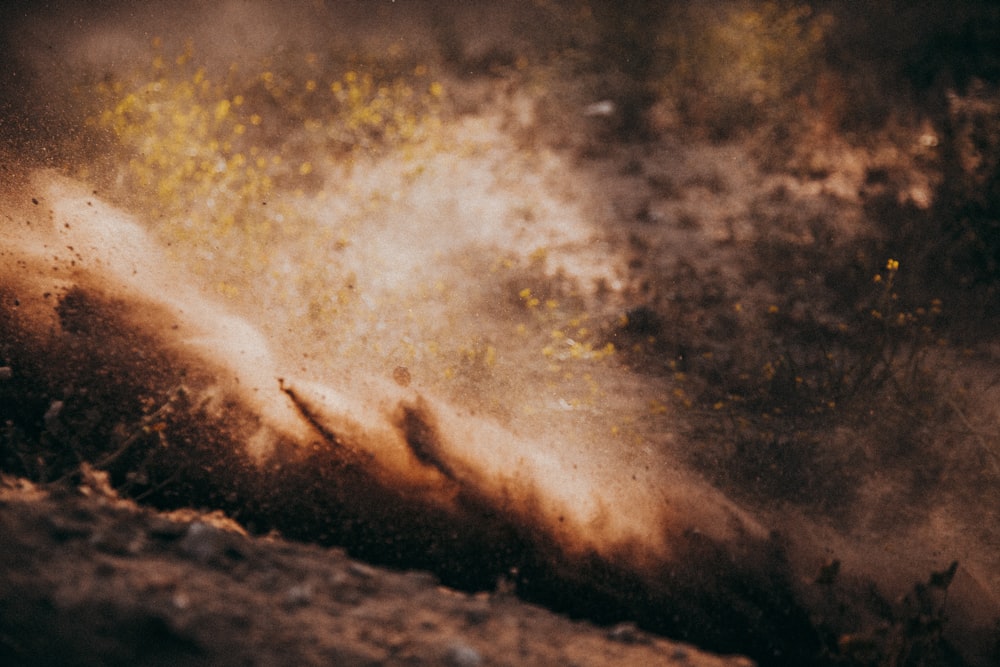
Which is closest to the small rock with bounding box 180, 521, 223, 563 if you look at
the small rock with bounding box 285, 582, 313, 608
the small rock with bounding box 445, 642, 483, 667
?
the small rock with bounding box 285, 582, 313, 608

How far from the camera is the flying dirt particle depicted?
4.03 meters

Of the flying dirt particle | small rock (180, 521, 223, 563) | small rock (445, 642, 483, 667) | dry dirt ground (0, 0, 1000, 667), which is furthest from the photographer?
the flying dirt particle

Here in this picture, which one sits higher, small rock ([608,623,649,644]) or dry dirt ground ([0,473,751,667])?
small rock ([608,623,649,644])

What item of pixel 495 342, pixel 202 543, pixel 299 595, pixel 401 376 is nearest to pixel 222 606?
pixel 299 595

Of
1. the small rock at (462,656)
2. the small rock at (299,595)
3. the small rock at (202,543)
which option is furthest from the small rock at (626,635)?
the small rock at (202,543)

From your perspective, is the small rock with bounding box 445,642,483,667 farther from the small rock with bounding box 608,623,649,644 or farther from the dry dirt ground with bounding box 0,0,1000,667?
the small rock with bounding box 608,623,649,644

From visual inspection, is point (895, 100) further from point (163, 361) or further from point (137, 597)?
point (137, 597)

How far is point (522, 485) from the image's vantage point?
359 cm

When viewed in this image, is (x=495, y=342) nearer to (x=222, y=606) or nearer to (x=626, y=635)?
(x=626, y=635)

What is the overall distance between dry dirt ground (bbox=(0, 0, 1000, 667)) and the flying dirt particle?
2 cm

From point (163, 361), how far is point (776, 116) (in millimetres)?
6037

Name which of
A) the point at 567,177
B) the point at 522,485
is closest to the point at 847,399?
the point at 522,485

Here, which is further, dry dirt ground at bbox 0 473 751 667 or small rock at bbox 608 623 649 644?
small rock at bbox 608 623 649 644

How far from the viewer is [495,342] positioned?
4.45 meters
